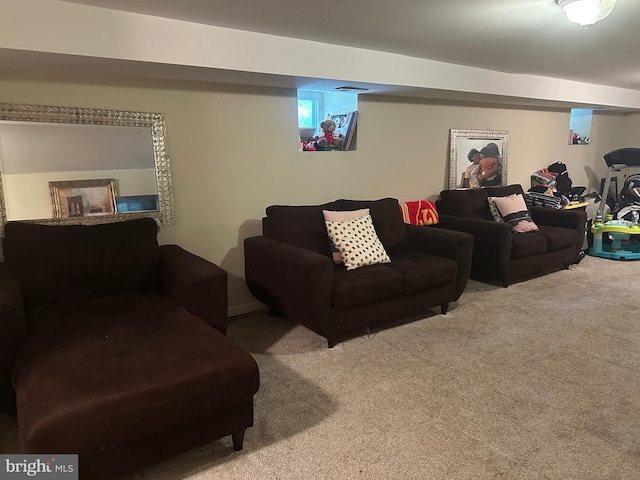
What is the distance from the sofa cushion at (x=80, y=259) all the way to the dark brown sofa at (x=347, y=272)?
0.80 meters

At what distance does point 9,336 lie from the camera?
1851 millimetres

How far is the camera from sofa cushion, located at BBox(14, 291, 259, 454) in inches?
58.6

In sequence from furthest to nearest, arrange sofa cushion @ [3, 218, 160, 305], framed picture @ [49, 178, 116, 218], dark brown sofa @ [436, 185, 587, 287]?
dark brown sofa @ [436, 185, 587, 287]
framed picture @ [49, 178, 116, 218]
sofa cushion @ [3, 218, 160, 305]

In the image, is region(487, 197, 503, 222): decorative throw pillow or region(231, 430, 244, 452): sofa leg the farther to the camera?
region(487, 197, 503, 222): decorative throw pillow

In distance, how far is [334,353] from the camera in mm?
2783

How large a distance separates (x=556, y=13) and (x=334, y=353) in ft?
7.74

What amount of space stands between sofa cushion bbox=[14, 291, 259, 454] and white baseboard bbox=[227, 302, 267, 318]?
127 cm

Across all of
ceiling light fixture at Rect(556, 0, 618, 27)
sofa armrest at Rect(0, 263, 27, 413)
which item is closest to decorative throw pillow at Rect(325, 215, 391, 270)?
ceiling light fixture at Rect(556, 0, 618, 27)

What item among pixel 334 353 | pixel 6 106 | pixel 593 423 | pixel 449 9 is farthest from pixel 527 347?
pixel 6 106

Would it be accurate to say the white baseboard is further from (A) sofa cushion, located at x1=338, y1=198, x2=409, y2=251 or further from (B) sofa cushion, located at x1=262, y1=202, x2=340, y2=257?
(A) sofa cushion, located at x1=338, y1=198, x2=409, y2=251

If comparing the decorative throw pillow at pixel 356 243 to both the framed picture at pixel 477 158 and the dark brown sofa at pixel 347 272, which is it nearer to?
the dark brown sofa at pixel 347 272

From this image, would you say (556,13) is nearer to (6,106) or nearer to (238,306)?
(238,306)

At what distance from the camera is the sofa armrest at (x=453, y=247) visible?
3.37 m

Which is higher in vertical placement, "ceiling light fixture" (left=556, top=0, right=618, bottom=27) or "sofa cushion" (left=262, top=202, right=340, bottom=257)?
"ceiling light fixture" (left=556, top=0, right=618, bottom=27)
